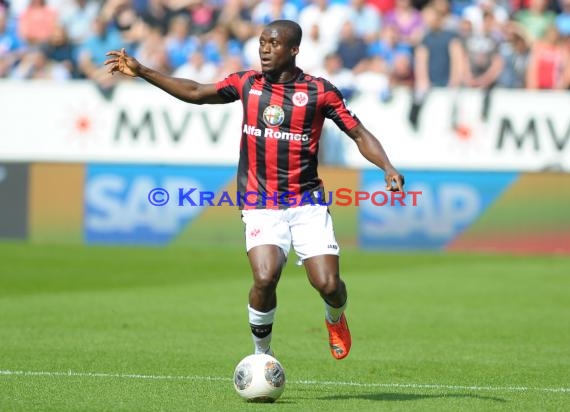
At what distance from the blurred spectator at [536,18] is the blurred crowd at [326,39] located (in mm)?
20

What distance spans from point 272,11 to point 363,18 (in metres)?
1.78

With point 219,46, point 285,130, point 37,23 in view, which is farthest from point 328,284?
point 37,23

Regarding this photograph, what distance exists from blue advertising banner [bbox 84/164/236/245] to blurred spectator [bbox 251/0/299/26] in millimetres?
3895

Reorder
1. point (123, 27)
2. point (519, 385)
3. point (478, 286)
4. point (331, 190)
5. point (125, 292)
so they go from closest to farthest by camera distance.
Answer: point (519, 385)
point (125, 292)
point (478, 286)
point (331, 190)
point (123, 27)

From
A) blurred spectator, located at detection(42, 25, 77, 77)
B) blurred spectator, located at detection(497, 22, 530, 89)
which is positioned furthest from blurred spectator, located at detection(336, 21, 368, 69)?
blurred spectator, located at detection(42, 25, 77, 77)

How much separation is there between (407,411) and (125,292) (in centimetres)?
791

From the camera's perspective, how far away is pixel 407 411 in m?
7.93

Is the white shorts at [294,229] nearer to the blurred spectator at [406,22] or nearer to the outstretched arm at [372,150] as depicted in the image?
the outstretched arm at [372,150]

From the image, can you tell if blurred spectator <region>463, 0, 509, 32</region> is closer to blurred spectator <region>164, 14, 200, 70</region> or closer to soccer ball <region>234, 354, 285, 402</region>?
blurred spectator <region>164, 14, 200, 70</region>

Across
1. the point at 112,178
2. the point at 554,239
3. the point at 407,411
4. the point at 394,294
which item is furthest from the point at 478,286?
the point at 407,411

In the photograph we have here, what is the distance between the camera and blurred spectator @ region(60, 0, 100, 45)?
22938mm

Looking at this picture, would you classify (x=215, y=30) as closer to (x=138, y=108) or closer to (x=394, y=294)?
(x=138, y=108)

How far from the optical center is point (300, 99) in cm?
876

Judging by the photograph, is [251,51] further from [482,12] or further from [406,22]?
[482,12]
